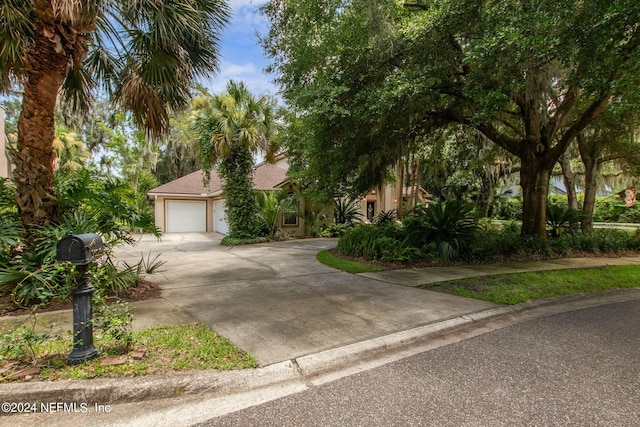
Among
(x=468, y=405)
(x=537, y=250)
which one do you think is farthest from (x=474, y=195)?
(x=468, y=405)

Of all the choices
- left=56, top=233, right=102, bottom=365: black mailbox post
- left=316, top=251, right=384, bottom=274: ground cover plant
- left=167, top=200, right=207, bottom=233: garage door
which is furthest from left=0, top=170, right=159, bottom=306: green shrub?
left=167, top=200, right=207, bottom=233: garage door

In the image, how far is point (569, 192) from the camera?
48.2 ft

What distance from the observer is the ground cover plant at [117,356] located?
2.85m

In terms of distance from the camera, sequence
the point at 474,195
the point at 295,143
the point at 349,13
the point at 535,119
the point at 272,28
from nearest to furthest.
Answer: the point at 349,13
the point at 272,28
the point at 535,119
the point at 295,143
the point at 474,195

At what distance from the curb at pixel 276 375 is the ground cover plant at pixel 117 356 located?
5.2 inches

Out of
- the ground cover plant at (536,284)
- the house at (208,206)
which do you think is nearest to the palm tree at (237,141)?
the house at (208,206)

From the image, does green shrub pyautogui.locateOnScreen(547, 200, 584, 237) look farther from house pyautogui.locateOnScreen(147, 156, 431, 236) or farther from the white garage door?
the white garage door

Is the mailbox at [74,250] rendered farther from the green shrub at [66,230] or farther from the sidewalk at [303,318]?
the green shrub at [66,230]

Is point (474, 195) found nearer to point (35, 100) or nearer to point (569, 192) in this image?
point (569, 192)

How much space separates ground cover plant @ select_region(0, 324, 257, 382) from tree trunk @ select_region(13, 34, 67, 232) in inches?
106

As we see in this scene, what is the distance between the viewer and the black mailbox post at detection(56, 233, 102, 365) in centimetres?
292

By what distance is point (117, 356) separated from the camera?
316 centimetres

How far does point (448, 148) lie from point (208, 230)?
49.7ft

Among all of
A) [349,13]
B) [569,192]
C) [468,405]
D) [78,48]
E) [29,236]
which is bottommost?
[468,405]
